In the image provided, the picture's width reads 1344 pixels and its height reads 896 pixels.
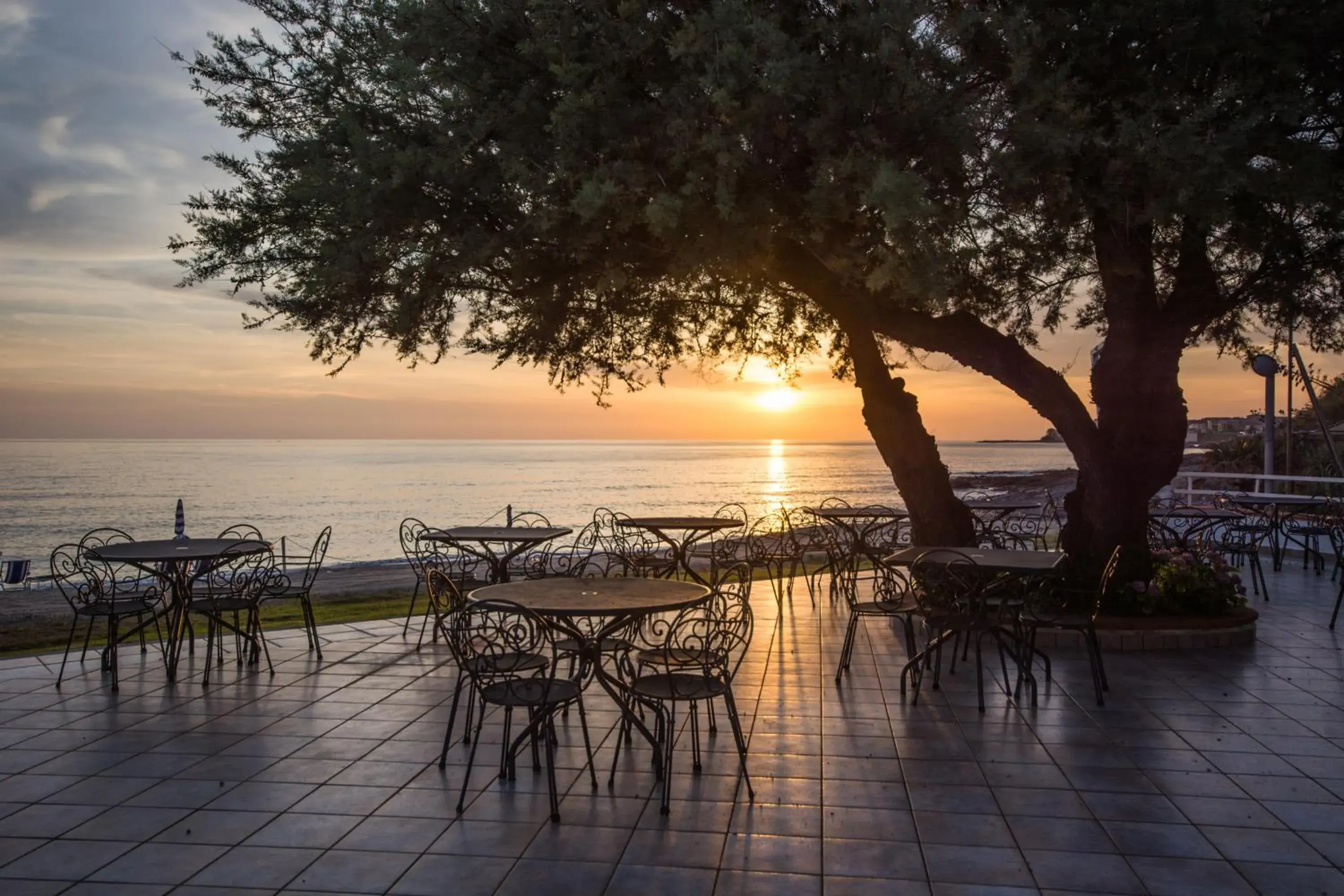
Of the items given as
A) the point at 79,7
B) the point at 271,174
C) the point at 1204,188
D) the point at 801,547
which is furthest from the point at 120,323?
the point at 1204,188

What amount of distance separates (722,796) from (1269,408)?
1485 centimetres

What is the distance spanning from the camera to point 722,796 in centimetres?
402

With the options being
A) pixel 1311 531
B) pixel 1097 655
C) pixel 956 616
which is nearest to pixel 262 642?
pixel 956 616

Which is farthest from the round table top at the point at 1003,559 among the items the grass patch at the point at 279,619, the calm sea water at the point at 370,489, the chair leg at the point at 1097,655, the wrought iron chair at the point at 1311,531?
the calm sea water at the point at 370,489

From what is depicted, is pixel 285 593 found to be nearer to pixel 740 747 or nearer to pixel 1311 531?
pixel 740 747

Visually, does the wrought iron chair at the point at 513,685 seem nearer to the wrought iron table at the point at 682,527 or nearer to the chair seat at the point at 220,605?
the chair seat at the point at 220,605

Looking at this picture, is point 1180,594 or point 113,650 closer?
point 113,650

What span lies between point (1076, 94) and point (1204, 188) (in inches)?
35.4

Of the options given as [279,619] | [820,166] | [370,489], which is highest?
[820,166]

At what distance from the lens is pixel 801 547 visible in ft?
31.0

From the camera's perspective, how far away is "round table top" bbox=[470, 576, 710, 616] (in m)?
4.22

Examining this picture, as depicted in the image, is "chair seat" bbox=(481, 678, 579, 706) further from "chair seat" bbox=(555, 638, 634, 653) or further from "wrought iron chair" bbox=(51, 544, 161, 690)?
"wrought iron chair" bbox=(51, 544, 161, 690)

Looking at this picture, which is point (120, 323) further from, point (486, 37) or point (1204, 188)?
point (1204, 188)

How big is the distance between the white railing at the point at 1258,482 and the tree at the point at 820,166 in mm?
5832
